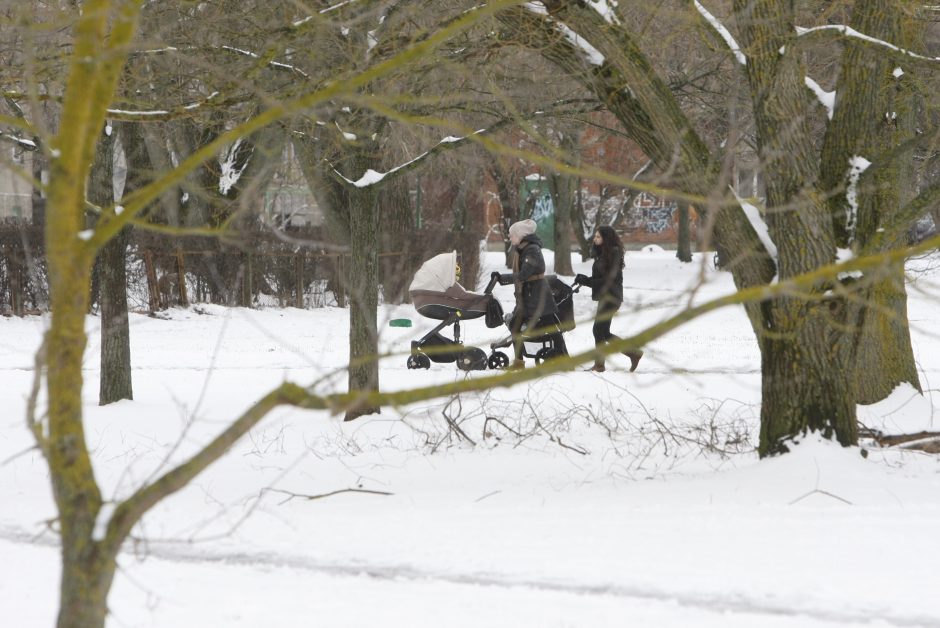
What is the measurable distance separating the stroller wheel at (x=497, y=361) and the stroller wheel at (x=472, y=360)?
0.37ft

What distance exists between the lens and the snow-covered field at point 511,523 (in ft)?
14.3

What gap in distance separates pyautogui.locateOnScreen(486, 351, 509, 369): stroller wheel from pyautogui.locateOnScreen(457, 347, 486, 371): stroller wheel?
0.37ft

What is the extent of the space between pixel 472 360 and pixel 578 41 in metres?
6.12

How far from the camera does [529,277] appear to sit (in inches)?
460

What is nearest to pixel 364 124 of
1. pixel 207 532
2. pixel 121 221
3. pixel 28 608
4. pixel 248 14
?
pixel 248 14

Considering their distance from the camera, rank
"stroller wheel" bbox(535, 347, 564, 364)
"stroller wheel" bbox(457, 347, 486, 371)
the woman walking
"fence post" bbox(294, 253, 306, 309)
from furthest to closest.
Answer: "fence post" bbox(294, 253, 306, 309) → "stroller wheel" bbox(457, 347, 486, 371) → "stroller wheel" bbox(535, 347, 564, 364) → the woman walking

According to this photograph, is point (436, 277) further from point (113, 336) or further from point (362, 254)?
point (113, 336)

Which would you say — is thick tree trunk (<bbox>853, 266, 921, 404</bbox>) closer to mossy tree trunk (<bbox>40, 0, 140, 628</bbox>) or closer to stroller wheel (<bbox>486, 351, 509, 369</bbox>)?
stroller wheel (<bbox>486, 351, 509, 369</bbox>)

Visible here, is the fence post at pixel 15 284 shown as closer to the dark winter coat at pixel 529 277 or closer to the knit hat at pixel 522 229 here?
the dark winter coat at pixel 529 277

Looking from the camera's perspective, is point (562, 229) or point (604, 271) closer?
point (604, 271)

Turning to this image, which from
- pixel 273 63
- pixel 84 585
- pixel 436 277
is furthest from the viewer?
pixel 436 277

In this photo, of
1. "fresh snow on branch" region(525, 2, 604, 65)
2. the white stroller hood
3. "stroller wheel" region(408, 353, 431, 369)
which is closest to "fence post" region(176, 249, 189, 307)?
"stroller wheel" region(408, 353, 431, 369)

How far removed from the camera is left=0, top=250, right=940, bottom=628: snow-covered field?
4.37 meters

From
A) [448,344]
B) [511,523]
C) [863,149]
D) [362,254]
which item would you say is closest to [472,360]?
[448,344]
